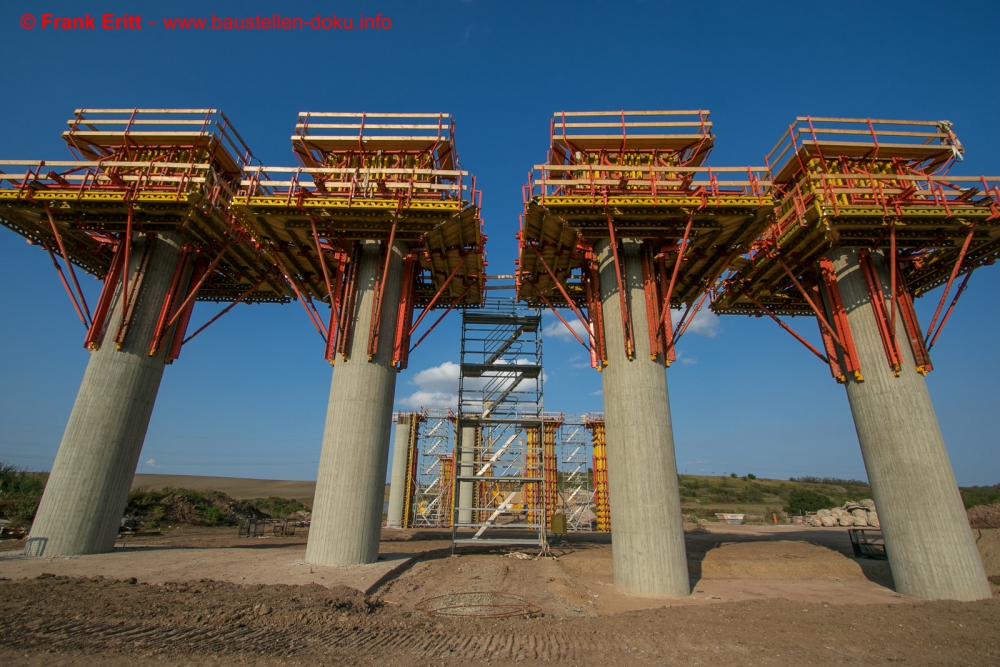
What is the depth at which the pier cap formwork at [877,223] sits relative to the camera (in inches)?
629

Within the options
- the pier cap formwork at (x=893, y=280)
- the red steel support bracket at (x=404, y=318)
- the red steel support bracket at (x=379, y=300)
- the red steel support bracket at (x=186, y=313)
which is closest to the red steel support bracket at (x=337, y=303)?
the red steel support bracket at (x=379, y=300)

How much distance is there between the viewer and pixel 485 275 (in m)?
22.6

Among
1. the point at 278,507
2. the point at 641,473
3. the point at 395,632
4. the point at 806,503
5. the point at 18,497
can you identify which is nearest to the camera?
the point at 395,632

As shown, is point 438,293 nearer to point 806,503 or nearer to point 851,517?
point 851,517

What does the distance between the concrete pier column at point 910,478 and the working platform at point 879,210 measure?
281cm

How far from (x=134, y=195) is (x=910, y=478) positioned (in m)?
28.5

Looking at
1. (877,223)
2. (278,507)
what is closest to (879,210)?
(877,223)

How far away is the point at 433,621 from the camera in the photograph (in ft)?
32.8

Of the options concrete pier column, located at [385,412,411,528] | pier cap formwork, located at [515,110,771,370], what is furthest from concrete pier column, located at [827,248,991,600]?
concrete pier column, located at [385,412,411,528]

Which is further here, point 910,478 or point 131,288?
point 131,288

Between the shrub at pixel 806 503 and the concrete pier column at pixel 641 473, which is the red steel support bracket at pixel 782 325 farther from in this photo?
the shrub at pixel 806 503

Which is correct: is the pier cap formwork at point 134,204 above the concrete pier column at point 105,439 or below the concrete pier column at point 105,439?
above

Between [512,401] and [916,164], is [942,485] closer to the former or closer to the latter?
[916,164]

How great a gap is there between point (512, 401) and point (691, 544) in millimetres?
11309
